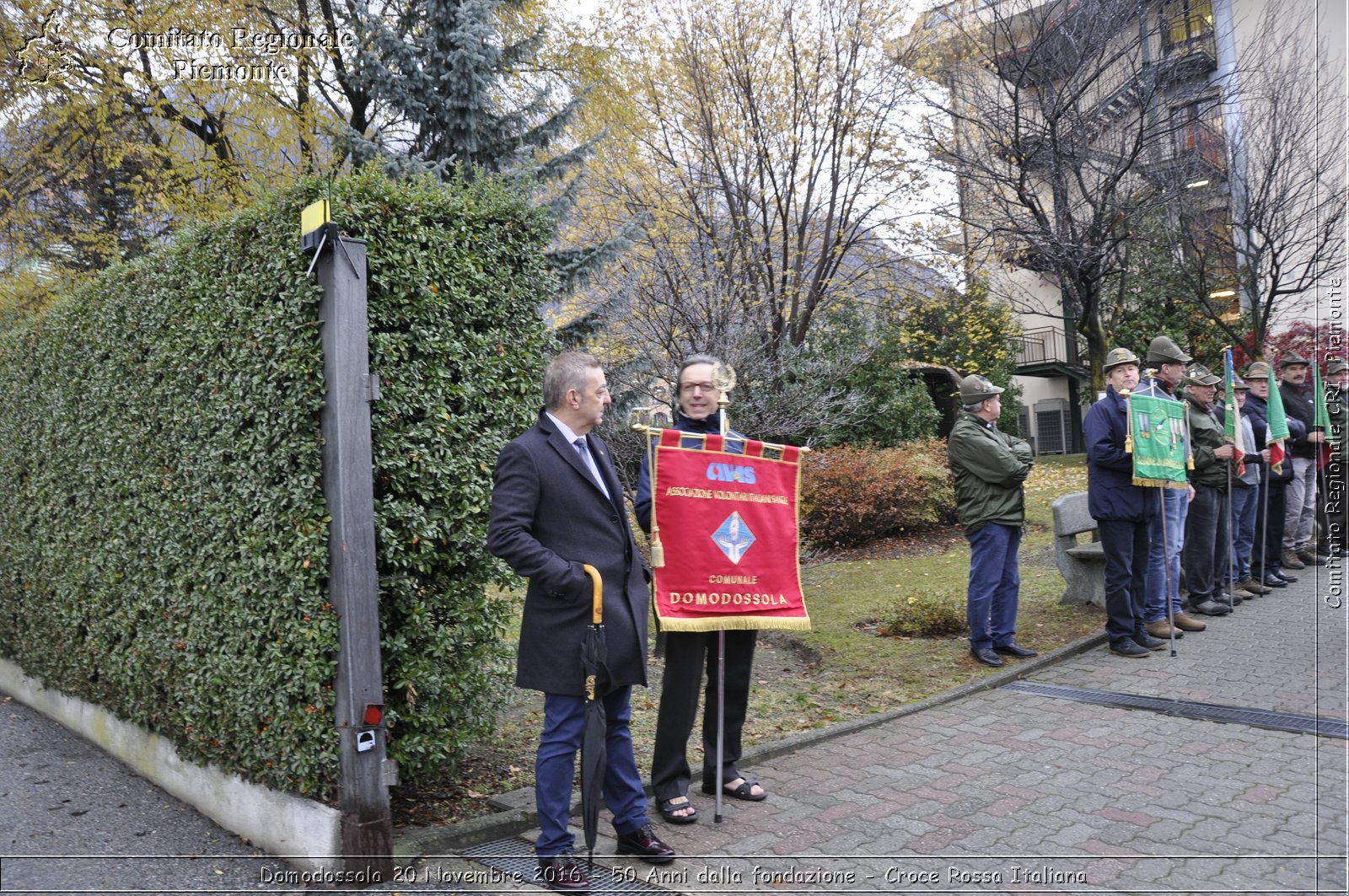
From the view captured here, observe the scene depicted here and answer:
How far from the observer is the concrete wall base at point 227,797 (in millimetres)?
4125

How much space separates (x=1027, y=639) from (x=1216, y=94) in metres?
8.11

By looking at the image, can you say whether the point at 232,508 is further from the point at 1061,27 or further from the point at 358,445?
the point at 1061,27

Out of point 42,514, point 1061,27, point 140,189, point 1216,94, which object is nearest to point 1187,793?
point 42,514

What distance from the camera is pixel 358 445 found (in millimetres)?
4168

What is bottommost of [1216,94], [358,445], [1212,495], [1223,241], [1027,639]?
[1027,639]

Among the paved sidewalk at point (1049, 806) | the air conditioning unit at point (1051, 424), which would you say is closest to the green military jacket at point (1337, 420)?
the paved sidewalk at point (1049, 806)

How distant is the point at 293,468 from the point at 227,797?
71.5 inches

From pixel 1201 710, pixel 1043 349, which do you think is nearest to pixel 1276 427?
pixel 1201 710

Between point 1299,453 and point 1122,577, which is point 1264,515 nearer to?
point 1299,453

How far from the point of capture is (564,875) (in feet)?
12.7

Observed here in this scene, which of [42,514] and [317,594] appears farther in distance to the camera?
[42,514]

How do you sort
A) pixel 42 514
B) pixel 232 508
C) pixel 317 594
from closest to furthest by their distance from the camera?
pixel 317 594 → pixel 232 508 → pixel 42 514

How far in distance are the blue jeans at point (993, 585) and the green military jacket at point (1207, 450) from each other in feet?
9.17

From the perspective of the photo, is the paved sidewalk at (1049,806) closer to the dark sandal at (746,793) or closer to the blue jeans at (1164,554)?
the dark sandal at (746,793)
